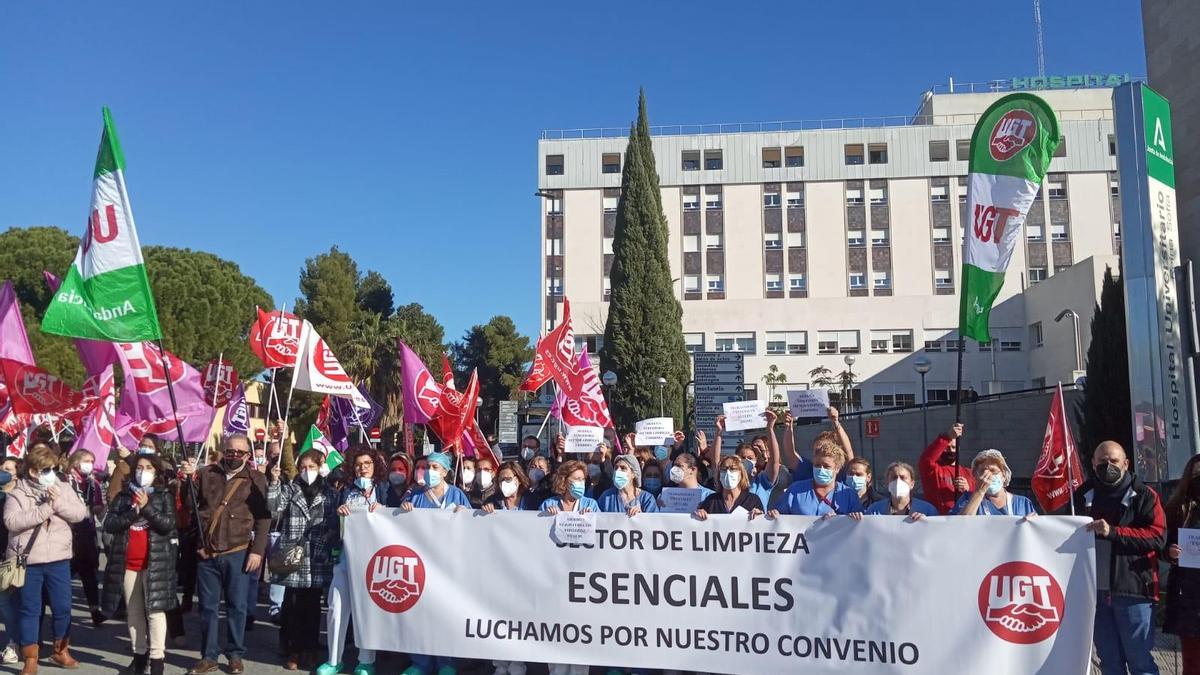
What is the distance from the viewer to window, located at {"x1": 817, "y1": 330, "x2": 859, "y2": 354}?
45781 mm

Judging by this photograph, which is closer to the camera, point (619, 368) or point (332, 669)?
point (332, 669)

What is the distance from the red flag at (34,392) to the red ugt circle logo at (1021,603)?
1208 cm

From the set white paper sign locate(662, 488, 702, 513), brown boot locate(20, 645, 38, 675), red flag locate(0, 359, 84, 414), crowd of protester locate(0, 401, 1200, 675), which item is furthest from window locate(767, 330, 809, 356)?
brown boot locate(20, 645, 38, 675)

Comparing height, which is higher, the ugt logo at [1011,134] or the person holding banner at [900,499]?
the ugt logo at [1011,134]

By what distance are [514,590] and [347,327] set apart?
46.5 meters

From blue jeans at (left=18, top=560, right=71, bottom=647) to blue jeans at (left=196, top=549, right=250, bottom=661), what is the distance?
0.99 m

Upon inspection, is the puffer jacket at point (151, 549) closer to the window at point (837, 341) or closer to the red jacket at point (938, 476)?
the red jacket at point (938, 476)

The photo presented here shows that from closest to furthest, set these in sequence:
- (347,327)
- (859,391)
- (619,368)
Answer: (619,368)
(859,391)
(347,327)

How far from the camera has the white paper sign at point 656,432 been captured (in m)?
10.6

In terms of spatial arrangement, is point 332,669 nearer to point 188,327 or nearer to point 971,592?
point 971,592

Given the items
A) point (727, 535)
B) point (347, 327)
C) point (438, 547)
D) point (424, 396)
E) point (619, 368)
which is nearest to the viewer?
point (727, 535)

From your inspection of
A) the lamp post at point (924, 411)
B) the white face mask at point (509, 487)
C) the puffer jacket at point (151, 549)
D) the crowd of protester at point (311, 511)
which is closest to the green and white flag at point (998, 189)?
the crowd of protester at point (311, 511)

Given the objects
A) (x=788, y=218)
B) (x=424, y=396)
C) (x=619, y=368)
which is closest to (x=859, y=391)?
(x=788, y=218)

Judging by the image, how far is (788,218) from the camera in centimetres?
4772
